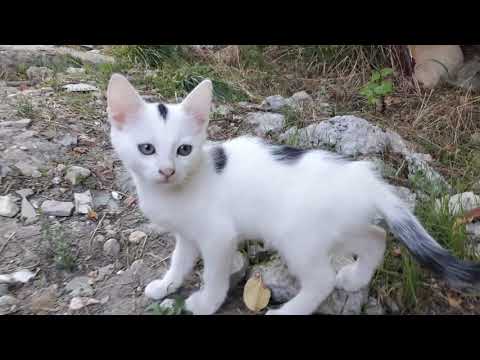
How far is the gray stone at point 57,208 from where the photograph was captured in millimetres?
2594

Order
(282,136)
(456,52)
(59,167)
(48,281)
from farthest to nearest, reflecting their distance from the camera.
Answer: (456,52) < (282,136) < (59,167) < (48,281)

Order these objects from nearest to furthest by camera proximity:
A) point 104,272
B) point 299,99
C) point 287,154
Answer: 1. point 287,154
2. point 104,272
3. point 299,99

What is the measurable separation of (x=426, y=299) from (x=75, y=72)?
3528 mm

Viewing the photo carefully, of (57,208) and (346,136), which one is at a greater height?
(346,136)

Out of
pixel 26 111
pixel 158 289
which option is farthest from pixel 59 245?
pixel 26 111

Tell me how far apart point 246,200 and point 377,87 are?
7.72 feet

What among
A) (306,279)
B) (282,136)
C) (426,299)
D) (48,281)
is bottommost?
(48,281)

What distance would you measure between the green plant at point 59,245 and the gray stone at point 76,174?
1.28 feet

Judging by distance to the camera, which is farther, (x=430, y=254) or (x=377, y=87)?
(x=377, y=87)

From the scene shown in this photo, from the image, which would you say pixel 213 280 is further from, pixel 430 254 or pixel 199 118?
pixel 430 254

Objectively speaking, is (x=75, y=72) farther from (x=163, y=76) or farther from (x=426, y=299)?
(x=426, y=299)

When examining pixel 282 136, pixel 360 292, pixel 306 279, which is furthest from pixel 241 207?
pixel 282 136

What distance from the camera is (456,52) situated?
4035mm

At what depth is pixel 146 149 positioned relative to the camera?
1794 millimetres
